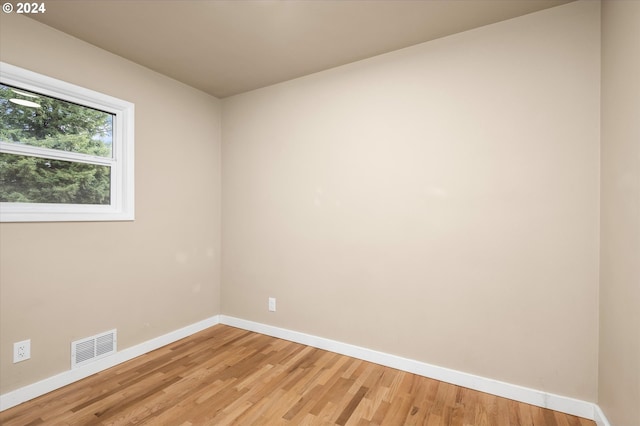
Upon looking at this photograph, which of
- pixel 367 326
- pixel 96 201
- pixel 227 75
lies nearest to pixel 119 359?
pixel 96 201

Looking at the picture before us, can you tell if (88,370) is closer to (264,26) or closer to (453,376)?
(453,376)

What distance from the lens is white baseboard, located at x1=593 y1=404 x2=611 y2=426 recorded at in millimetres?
1683

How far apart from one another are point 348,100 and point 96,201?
7.63ft

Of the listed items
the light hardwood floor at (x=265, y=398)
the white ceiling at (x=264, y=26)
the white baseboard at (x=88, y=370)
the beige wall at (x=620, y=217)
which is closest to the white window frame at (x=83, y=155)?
the white ceiling at (x=264, y=26)

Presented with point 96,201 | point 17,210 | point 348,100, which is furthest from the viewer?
point 348,100

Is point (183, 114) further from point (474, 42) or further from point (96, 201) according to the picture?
point (474, 42)

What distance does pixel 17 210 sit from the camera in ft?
6.66

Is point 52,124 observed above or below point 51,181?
above

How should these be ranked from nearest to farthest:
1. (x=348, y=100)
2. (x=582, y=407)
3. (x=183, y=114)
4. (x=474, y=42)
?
(x=582, y=407)
(x=474, y=42)
(x=348, y=100)
(x=183, y=114)

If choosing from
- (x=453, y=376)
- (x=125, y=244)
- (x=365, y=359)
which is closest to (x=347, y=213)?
(x=365, y=359)

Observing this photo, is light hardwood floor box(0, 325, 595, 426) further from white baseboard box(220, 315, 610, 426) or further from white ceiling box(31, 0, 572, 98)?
white ceiling box(31, 0, 572, 98)

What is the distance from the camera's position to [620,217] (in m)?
1.55

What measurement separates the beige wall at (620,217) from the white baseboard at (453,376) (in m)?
0.17

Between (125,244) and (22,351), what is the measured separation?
942mm
